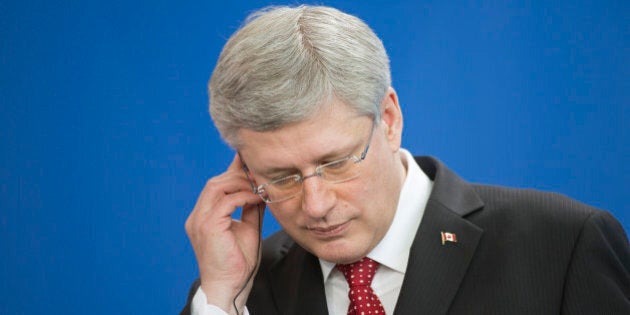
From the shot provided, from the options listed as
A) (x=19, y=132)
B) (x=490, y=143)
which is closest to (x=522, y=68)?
(x=490, y=143)

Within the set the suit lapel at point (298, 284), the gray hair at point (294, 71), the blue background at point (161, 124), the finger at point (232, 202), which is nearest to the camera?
the gray hair at point (294, 71)

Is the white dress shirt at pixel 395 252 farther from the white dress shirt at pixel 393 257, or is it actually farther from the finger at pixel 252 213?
the finger at pixel 252 213

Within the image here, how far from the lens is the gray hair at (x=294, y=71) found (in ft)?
7.46

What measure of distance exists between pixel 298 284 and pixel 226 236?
26 cm

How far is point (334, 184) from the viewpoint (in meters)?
2.35

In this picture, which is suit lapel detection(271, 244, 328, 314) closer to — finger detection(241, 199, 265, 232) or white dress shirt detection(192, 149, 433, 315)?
white dress shirt detection(192, 149, 433, 315)

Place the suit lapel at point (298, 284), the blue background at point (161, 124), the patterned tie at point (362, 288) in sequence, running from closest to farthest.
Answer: the patterned tie at point (362, 288) → the suit lapel at point (298, 284) → the blue background at point (161, 124)

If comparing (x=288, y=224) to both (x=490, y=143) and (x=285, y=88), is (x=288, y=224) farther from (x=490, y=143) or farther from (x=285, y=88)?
(x=490, y=143)

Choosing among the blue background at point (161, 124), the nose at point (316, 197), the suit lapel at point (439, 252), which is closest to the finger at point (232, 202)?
the nose at point (316, 197)

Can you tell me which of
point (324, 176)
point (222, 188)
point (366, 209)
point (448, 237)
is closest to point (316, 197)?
point (324, 176)

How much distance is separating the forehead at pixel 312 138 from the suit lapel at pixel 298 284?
0.47m

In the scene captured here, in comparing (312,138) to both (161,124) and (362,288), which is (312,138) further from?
(161,124)

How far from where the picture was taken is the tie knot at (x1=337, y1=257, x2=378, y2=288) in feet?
8.34

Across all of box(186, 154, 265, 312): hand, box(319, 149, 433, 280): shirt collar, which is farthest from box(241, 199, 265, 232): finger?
box(319, 149, 433, 280): shirt collar
